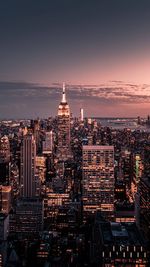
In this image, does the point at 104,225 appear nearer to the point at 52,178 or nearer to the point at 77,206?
the point at 77,206

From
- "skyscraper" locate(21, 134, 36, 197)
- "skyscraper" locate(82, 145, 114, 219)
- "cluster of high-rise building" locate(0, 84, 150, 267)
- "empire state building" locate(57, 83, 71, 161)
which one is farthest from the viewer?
"empire state building" locate(57, 83, 71, 161)

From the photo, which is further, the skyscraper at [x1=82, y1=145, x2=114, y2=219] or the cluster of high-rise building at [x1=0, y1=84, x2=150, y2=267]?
the skyscraper at [x1=82, y1=145, x2=114, y2=219]

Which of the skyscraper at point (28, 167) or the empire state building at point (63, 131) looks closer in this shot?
the skyscraper at point (28, 167)

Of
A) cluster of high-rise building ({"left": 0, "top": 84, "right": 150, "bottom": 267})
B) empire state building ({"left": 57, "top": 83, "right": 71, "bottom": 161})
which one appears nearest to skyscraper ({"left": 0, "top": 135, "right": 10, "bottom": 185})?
cluster of high-rise building ({"left": 0, "top": 84, "right": 150, "bottom": 267})

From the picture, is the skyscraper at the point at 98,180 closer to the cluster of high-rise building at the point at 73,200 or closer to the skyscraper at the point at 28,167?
the cluster of high-rise building at the point at 73,200

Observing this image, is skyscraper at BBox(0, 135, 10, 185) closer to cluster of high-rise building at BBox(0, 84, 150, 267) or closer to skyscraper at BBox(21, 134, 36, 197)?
cluster of high-rise building at BBox(0, 84, 150, 267)

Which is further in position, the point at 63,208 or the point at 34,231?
the point at 63,208

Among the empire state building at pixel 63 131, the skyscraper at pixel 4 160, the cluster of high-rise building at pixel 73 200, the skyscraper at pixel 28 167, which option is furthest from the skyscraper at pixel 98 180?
the empire state building at pixel 63 131

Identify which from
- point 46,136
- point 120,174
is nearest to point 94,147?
point 120,174
